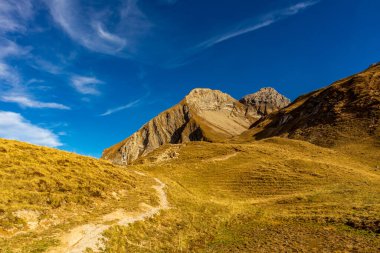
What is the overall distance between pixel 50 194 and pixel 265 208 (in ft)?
89.2

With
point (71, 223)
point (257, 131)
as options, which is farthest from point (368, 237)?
point (257, 131)

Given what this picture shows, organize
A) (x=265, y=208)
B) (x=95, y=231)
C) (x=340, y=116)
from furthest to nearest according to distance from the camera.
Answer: (x=340, y=116) → (x=265, y=208) → (x=95, y=231)

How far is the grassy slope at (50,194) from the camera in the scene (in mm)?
18922

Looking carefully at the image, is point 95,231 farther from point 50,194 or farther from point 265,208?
point 265,208

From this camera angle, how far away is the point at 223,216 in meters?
33.6

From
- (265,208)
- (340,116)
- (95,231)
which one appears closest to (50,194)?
(95,231)

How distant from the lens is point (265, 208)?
3822cm

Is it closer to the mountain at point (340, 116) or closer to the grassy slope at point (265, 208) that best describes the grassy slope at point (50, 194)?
the grassy slope at point (265, 208)

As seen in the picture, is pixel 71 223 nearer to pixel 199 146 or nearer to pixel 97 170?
pixel 97 170

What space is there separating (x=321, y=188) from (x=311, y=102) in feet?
367

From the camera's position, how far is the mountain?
94188 mm

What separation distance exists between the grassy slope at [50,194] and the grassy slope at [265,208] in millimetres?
4492

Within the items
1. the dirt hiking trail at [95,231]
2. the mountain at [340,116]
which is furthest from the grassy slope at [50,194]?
the mountain at [340,116]

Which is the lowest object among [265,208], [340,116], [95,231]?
[265,208]
